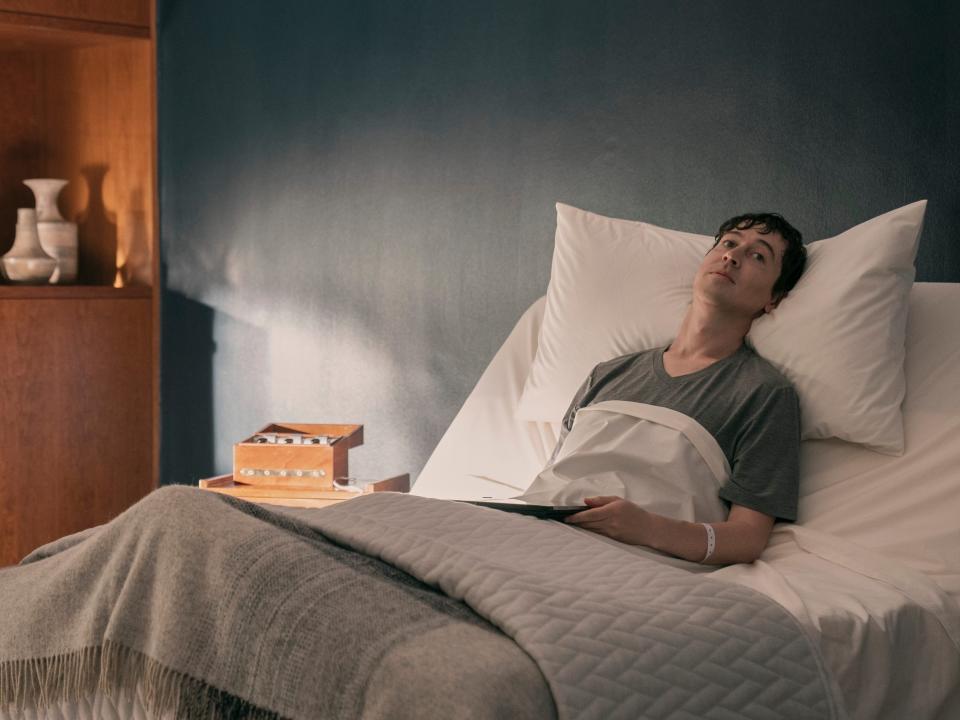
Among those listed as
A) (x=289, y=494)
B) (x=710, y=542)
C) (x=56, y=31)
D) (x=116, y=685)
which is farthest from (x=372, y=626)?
(x=56, y=31)

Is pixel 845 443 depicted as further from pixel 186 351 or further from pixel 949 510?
pixel 186 351

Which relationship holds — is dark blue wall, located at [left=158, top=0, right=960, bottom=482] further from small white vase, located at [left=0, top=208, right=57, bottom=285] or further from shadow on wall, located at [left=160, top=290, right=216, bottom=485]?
small white vase, located at [left=0, top=208, right=57, bottom=285]

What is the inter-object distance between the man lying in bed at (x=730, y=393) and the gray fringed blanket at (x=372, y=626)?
0.75 ft

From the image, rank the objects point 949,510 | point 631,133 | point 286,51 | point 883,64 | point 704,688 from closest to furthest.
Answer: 1. point 704,688
2. point 949,510
3. point 883,64
4. point 631,133
5. point 286,51

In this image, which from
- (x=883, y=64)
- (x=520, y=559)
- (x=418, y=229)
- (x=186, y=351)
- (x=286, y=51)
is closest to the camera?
(x=520, y=559)

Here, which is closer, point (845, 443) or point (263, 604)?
point (263, 604)

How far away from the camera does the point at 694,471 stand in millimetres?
1796

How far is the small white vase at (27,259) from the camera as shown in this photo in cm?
308

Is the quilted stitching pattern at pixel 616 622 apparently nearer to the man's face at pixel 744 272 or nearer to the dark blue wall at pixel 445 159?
the man's face at pixel 744 272

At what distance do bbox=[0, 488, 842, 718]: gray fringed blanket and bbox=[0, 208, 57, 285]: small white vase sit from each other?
69.2 inches

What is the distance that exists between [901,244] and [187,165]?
224 centimetres

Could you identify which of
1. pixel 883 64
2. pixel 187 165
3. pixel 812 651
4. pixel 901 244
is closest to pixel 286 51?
pixel 187 165

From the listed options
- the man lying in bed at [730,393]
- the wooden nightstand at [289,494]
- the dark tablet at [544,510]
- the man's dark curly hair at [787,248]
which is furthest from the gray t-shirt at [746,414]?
the wooden nightstand at [289,494]

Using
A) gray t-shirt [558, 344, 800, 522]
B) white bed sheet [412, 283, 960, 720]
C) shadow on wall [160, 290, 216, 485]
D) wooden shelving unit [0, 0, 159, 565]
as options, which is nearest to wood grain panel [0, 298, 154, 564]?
wooden shelving unit [0, 0, 159, 565]
